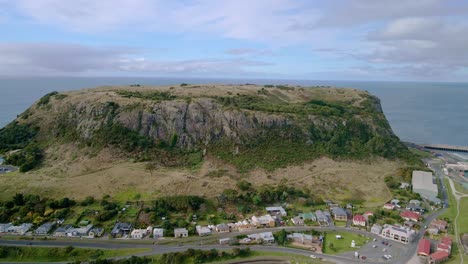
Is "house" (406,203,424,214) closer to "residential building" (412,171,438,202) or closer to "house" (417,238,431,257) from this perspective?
"residential building" (412,171,438,202)

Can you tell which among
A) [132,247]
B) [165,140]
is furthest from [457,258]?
[165,140]

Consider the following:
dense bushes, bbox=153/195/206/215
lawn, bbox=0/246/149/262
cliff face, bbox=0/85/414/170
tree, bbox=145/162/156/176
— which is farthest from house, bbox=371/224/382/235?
tree, bbox=145/162/156/176

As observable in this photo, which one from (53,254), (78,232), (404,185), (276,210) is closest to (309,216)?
(276,210)

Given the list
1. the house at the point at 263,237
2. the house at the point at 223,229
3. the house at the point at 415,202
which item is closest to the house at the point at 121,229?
the house at the point at 223,229

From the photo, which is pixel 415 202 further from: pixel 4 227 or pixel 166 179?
pixel 4 227

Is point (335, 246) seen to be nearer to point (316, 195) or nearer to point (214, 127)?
point (316, 195)

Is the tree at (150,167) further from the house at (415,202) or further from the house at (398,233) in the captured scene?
Answer: the house at (415,202)
